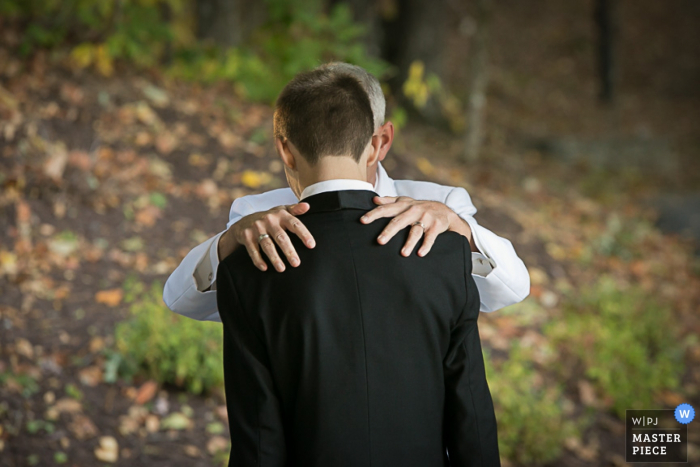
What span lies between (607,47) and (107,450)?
1539 cm

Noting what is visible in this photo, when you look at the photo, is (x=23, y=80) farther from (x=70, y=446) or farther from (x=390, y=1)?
(x=390, y=1)

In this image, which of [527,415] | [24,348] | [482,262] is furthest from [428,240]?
[24,348]

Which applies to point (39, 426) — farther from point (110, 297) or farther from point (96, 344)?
point (110, 297)

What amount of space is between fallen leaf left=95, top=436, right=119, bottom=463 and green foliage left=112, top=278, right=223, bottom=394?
0.46m

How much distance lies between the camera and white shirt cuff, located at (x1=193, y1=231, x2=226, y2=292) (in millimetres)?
1848

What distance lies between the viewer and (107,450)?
11.1 feet

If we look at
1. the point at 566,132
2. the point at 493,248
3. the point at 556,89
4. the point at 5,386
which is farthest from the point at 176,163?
the point at 556,89

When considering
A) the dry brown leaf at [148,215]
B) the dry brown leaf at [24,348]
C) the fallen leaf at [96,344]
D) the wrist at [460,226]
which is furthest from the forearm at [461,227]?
the dry brown leaf at [148,215]

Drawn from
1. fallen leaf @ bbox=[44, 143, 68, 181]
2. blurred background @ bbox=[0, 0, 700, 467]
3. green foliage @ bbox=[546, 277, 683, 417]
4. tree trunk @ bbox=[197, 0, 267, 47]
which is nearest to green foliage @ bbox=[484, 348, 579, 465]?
blurred background @ bbox=[0, 0, 700, 467]

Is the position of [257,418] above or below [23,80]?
below

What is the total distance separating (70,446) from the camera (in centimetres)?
337

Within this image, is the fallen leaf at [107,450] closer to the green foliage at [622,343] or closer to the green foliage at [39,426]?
the green foliage at [39,426]

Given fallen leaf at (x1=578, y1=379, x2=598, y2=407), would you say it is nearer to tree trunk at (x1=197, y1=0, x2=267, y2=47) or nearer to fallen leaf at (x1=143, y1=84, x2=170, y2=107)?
fallen leaf at (x1=143, y1=84, x2=170, y2=107)

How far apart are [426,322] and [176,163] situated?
492 centimetres
